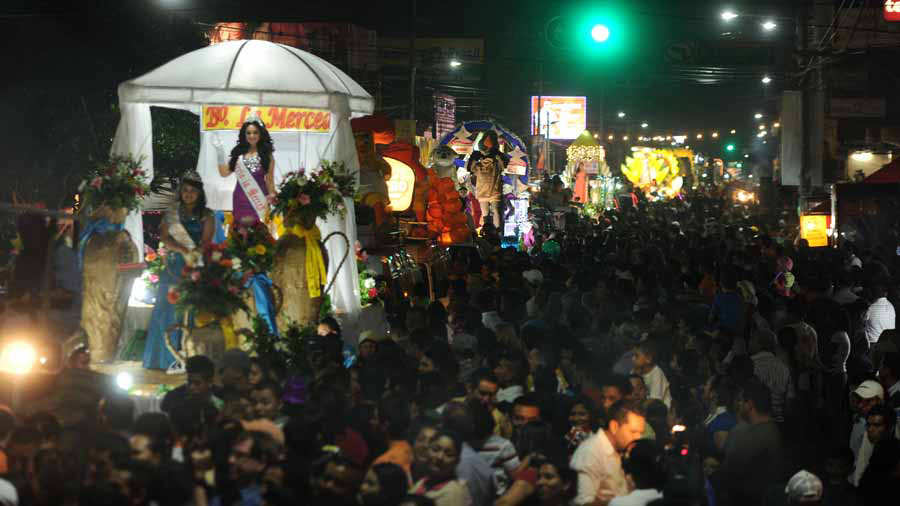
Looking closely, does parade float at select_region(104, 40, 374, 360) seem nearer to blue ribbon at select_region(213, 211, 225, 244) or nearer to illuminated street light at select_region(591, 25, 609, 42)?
blue ribbon at select_region(213, 211, 225, 244)

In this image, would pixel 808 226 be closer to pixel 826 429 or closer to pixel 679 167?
pixel 826 429

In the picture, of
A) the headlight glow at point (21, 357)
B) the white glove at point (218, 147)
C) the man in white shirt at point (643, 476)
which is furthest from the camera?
the white glove at point (218, 147)

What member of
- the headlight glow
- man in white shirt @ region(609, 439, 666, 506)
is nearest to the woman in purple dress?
the headlight glow

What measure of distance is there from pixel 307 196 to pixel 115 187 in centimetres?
181

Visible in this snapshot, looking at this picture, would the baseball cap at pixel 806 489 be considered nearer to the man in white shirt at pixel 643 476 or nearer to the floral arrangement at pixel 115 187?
the man in white shirt at pixel 643 476

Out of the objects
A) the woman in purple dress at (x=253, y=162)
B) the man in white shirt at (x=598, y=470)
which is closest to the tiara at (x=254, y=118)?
the woman in purple dress at (x=253, y=162)

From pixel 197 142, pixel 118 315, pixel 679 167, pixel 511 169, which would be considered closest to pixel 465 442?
pixel 118 315

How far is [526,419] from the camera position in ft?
25.0

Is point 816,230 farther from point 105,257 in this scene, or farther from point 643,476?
point 643,476

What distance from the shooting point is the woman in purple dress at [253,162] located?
1271 cm

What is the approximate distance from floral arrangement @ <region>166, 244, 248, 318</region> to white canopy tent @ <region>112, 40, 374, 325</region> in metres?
3.05

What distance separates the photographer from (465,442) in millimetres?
6895

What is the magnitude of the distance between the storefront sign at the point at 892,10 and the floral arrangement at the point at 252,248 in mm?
21728

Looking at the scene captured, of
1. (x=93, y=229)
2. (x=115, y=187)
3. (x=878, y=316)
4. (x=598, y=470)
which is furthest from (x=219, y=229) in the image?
(x=878, y=316)
